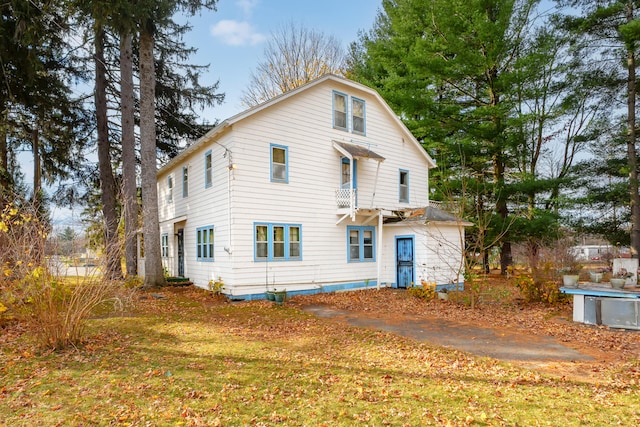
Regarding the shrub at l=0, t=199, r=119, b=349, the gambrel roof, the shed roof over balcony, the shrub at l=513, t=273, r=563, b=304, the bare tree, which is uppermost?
the bare tree

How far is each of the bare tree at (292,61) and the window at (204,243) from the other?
1427cm

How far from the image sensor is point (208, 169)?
1387 cm

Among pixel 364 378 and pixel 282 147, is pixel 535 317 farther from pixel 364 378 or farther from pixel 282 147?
pixel 282 147

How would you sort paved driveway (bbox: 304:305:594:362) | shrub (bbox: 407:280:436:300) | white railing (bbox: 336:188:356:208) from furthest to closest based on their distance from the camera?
1. white railing (bbox: 336:188:356:208)
2. shrub (bbox: 407:280:436:300)
3. paved driveway (bbox: 304:305:594:362)

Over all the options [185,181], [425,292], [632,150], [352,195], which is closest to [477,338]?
[425,292]

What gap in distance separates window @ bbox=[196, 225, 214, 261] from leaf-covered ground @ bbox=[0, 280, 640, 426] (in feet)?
19.2

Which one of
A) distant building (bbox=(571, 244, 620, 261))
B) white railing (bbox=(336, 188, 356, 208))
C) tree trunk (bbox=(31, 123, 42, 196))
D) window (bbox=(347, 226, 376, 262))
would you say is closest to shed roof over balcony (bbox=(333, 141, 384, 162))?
white railing (bbox=(336, 188, 356, 208))

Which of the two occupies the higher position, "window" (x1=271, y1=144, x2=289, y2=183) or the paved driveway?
"window" (x1=271, y1=144, x2=289, y2=183)

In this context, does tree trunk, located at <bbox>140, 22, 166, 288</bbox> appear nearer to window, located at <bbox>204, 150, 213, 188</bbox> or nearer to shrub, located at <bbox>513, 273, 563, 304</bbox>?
window, located at <bbox>204, 150, 213, 188</bbox>

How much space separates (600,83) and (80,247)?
2249 cm

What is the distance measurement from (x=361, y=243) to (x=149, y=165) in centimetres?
879

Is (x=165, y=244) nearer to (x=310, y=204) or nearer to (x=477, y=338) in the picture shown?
(x=310, y=204)

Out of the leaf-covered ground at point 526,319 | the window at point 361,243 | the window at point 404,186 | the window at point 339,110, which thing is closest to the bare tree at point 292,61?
the window at point 339,110

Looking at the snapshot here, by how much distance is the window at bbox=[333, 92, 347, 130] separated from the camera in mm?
14516
